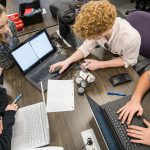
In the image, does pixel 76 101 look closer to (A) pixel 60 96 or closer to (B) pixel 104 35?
(A) pixel 60 96

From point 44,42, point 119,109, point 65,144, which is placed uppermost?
point 44,42

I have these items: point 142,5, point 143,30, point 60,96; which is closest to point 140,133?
point 60,96

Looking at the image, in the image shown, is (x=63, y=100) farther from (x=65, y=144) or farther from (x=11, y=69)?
(x=11, y=69)

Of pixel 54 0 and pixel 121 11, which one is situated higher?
pixel 54 0

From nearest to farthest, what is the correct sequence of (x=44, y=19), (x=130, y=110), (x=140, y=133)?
(x=140, y=133), (x=130, y=110), (x=44, y=19)

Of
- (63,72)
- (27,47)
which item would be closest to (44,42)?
(27,47)

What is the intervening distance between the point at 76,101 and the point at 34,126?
306 millimetres

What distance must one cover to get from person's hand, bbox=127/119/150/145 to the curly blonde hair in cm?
63

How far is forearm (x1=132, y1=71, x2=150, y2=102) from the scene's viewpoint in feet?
4.20

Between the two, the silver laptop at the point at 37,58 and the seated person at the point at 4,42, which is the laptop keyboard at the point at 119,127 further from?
the seated person at the point at 4,42

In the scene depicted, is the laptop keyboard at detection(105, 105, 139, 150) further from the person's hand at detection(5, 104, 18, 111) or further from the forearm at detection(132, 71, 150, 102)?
the person's hand at detection(5, 104, 18, 111)

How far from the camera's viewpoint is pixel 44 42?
5.34 feet

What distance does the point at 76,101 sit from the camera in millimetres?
1382

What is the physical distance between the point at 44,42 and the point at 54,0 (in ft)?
3.23
